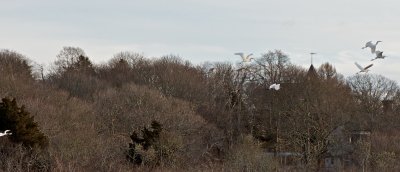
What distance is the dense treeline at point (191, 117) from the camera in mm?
22062

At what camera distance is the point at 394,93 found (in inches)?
2438

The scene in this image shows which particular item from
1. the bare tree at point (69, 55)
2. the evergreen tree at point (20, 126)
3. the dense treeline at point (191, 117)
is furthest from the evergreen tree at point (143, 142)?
the bare tree at point (69, 55)

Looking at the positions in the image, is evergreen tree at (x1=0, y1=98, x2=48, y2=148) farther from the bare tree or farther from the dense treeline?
the bare tree

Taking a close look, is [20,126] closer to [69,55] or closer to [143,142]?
[143,142]

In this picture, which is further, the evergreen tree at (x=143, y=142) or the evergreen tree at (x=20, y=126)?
the evergreen tree at (x=143, y=142)

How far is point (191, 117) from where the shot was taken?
34406mm

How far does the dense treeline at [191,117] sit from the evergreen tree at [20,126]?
0.13 meters

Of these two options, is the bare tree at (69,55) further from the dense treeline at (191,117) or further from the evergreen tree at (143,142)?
the evergreen tree at (143,142)

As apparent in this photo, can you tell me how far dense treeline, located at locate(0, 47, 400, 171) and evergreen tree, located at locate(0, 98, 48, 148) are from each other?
5.3 inches

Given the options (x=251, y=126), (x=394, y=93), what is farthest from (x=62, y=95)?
(x=394, y=93)

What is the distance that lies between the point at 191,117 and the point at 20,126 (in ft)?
49.3

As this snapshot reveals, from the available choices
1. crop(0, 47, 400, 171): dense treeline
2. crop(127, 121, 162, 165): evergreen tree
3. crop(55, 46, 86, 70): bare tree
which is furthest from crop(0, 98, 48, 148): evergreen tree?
crop(55, 46, 86, 70): bare tree

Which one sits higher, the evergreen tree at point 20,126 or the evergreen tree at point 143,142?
the evergreen tree at point 20,126

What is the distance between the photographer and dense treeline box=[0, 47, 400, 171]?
22062mm
